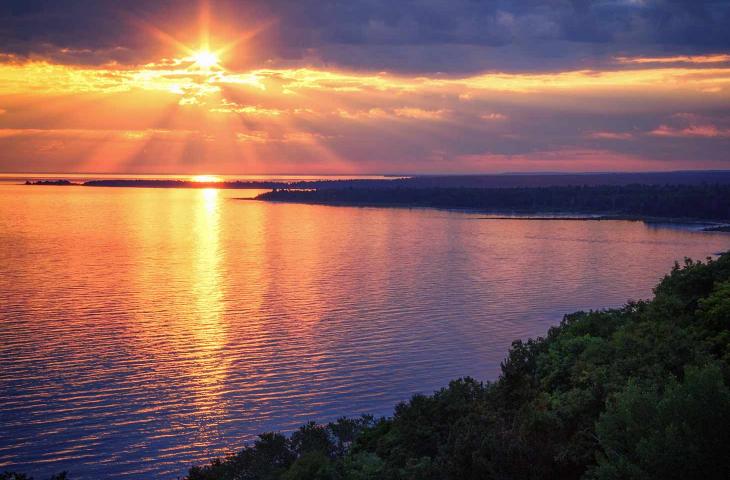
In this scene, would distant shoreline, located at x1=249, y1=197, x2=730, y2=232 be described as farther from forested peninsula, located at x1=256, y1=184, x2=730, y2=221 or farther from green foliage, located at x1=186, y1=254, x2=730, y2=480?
green foliage, located at x1=186, y1=254, x2=730, y2=480

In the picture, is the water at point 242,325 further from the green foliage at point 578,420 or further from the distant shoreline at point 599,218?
the distant shoreline at point 599,218

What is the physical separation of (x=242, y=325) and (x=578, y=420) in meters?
30.1

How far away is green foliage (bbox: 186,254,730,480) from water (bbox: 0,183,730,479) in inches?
263

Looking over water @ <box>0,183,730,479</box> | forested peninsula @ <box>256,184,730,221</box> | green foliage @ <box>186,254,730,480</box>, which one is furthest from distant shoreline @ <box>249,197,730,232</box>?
green foliage @ <box>186,254,730,480</box>

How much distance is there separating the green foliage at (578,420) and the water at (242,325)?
6684 mm

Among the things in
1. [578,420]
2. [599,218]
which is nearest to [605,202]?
[599,218]

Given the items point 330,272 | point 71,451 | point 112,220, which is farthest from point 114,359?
point 112,220

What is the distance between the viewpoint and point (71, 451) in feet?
81.1

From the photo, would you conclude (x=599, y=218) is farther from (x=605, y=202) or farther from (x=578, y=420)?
(x=578, y=420)

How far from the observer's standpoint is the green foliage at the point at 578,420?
11203mm

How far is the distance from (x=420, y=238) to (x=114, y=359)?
232 feet

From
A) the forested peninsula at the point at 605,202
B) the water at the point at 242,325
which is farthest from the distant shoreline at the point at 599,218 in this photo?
the water at the point at 242,325

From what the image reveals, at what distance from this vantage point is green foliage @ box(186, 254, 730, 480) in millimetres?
11203

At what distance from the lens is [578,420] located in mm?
16859
